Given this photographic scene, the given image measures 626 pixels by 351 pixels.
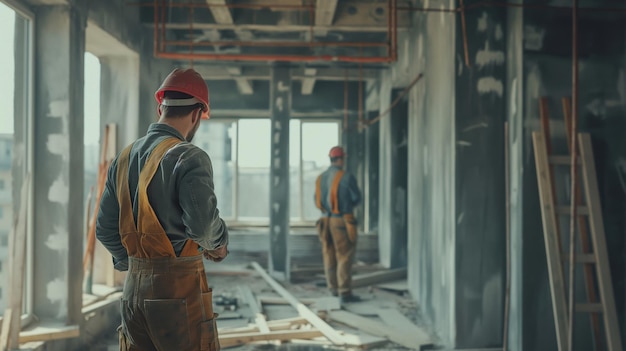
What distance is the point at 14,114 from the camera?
5.74 m

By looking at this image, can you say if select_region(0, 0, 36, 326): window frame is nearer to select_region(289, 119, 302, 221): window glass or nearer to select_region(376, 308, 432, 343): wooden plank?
select_region(376, 308, 432, 343): wooden plank

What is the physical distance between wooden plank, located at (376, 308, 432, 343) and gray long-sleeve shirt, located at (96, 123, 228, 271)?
13.9 ft

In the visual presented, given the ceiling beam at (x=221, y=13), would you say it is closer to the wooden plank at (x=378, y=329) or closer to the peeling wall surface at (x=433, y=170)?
the peeling wall surface at (x=433, y=170)

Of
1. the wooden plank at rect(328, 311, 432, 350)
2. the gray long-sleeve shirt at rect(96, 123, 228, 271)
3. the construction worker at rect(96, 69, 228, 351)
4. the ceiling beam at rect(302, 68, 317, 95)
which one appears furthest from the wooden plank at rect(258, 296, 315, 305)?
the gray long-sleeve shirt at rect(96, 123, 228, 271)

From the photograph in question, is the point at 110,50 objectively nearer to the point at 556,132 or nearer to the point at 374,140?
the point at 556,132

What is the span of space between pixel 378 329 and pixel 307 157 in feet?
32.0

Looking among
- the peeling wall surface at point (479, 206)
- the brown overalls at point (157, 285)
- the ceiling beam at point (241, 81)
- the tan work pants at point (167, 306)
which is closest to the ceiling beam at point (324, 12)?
the peeling wall surface at point (479, 206)

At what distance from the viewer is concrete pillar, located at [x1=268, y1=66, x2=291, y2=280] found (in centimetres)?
1127

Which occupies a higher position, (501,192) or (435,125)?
(435,125)

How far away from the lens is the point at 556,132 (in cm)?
541

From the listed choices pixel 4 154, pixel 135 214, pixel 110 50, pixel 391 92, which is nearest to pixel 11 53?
pixel 4 154

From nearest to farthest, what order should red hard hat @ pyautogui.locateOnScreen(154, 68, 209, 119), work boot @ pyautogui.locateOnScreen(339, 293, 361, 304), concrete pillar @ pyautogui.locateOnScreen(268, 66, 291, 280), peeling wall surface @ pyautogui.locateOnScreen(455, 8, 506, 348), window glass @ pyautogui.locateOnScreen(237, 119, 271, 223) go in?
1. red hard hat @ pyautogui.locateOnScreen(154, 68, 209, 119)
2. peeling wall surface @ pyautogui.locateOnScreen(455, 8, 506, 348)
3. work boot @ pyautogui.locateOnScreen(339, 293, 361, 304)
4. concrete pillar @ pyautogui.locateOnScreen(268, 66, 291, 280)
5. window glass @ pyautogui.locateOnScreen(237, 119, 271, 223)

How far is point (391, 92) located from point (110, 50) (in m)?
4.86

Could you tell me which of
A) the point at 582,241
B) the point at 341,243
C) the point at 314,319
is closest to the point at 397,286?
the point at 341,243
